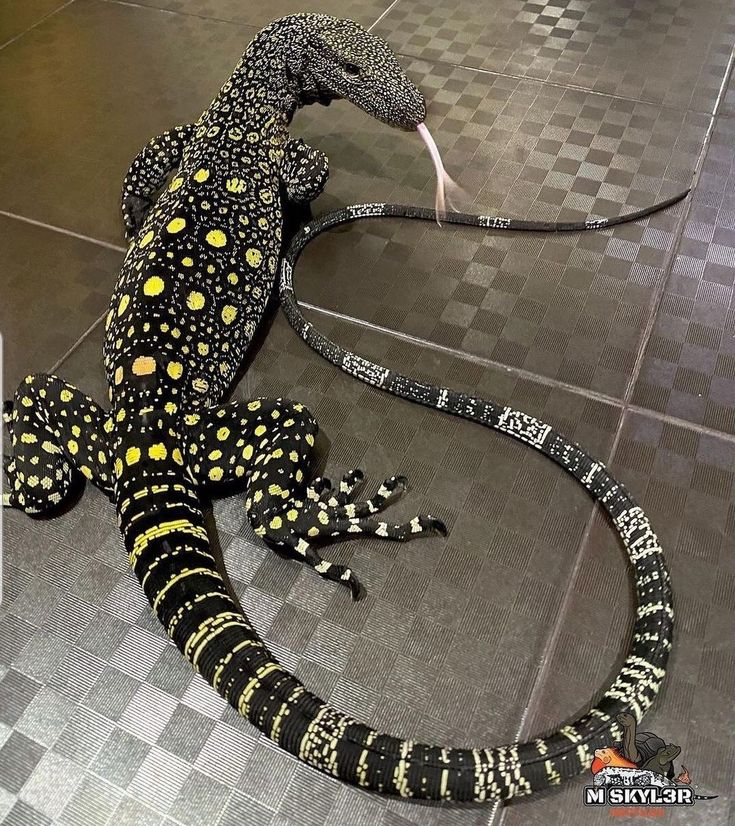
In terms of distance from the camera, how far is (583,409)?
5.82 feet

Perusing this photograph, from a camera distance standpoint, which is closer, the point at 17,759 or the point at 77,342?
the point at 17,759

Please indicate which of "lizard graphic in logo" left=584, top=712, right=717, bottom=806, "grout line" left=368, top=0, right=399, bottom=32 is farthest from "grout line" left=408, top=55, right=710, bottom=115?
"lizard graphic in logo" left=584, top=712, right=717, bottom=806

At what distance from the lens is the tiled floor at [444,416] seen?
4.42 feet

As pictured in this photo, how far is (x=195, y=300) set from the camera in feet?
5.77

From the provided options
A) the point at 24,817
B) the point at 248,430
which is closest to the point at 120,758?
the point at 24,817

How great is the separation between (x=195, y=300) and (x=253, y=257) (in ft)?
0.80

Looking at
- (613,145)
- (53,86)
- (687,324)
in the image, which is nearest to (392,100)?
(613,145)

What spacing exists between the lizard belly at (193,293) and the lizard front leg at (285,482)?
142 mm

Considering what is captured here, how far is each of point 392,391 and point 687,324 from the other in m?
0.87

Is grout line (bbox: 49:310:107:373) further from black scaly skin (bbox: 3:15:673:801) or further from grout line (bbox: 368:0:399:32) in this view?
grout line (bbox: 368:0:399:32)

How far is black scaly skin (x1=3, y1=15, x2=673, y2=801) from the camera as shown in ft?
4.05

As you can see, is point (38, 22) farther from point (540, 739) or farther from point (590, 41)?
point (540, 739)

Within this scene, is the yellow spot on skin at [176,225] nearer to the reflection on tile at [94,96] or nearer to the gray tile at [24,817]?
the reflection on tile at [94,96]

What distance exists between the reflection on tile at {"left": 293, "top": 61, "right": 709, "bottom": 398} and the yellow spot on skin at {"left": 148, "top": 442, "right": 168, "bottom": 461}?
0.74 m
